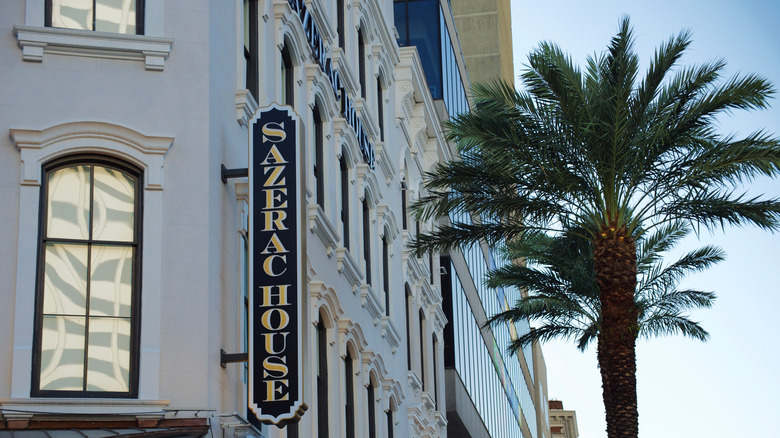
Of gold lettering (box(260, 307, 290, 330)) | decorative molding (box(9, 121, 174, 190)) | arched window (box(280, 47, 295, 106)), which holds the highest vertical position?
arched window (box(280, 47, 295, 106))

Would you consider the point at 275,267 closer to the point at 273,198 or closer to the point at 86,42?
the point at 273,198

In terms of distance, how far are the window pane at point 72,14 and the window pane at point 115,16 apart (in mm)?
118

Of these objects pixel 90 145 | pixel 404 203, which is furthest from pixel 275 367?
pixel 404 203

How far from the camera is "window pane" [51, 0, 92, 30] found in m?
16.4

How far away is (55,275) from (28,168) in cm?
137

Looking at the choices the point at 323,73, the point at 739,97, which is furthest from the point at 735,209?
the point at 323,73

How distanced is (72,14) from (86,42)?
682 millimetres

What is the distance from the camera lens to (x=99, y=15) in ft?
54.4

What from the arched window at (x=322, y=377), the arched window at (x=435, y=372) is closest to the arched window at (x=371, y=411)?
the arched window at (x=322, y=377)

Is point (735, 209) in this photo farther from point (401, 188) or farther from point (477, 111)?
point (401, 188)

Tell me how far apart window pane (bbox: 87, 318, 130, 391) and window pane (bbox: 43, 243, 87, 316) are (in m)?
0.32

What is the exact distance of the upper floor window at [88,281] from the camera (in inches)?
578

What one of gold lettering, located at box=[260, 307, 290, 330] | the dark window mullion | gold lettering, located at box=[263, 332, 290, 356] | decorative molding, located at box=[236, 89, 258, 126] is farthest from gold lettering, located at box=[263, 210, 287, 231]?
the dark window mullion

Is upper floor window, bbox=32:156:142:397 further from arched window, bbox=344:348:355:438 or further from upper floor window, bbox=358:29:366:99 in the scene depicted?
upper floor window, bbox=358:29:366:99
